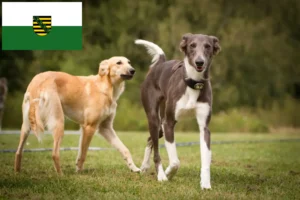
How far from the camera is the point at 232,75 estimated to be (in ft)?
87.4

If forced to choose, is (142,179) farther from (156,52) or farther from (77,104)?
(156,52)

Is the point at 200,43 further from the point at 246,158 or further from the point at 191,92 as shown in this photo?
the point at 246,158

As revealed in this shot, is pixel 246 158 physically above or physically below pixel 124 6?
below

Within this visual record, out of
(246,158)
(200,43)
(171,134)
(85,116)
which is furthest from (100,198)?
(246,158)

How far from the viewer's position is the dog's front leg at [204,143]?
6.25 meters

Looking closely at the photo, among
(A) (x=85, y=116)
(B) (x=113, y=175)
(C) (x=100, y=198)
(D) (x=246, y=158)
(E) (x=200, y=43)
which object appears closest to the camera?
(C) (x=100, y=198)

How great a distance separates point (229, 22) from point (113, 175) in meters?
20.1

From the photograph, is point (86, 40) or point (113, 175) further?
point (86, 40)

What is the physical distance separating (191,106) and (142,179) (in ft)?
3.69

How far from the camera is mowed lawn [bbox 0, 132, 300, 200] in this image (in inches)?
230

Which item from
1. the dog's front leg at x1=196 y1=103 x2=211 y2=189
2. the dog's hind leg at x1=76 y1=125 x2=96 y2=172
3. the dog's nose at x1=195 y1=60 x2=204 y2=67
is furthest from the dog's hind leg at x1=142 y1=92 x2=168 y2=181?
the dog's nose at x1=195 y1=60 x2=204 y2=67

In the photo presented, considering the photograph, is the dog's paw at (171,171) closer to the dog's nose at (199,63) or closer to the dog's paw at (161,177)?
the dog's paw at (161,177)

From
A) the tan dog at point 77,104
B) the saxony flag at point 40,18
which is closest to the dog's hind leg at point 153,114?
the tan dog at point 77,104

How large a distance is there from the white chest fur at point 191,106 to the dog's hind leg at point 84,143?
1688mm
